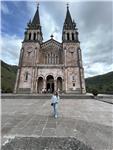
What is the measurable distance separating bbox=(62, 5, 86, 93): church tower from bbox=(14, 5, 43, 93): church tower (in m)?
7.62

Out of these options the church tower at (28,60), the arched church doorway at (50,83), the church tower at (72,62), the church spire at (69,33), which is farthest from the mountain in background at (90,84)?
the church spire at (69,33)

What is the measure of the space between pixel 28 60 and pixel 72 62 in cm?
1115

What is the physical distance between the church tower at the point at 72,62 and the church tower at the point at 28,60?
300 inches

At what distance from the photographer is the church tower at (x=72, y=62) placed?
2717cm

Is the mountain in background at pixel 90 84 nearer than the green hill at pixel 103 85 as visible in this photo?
Yes

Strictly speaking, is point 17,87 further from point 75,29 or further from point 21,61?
point 75,29

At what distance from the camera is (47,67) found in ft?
93.6

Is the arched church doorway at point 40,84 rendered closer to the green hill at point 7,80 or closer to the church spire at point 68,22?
the green hill at point 7,80

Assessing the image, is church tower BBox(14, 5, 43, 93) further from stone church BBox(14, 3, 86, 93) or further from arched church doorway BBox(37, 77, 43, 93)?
arched church doorway BBox(37, 77, 43, 93)

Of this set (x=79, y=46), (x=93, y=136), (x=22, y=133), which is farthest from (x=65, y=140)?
(x=79, y=46)

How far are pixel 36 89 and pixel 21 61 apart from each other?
26.8ft

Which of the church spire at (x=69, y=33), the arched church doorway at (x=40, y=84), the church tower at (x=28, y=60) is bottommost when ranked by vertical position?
the arched church doorway at (x=40, y=84)

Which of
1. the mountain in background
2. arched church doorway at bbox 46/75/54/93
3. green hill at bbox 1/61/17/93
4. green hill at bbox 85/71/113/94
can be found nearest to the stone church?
arched church doorway at bbox 46/75/54/93

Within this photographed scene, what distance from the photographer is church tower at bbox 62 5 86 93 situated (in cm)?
2717
